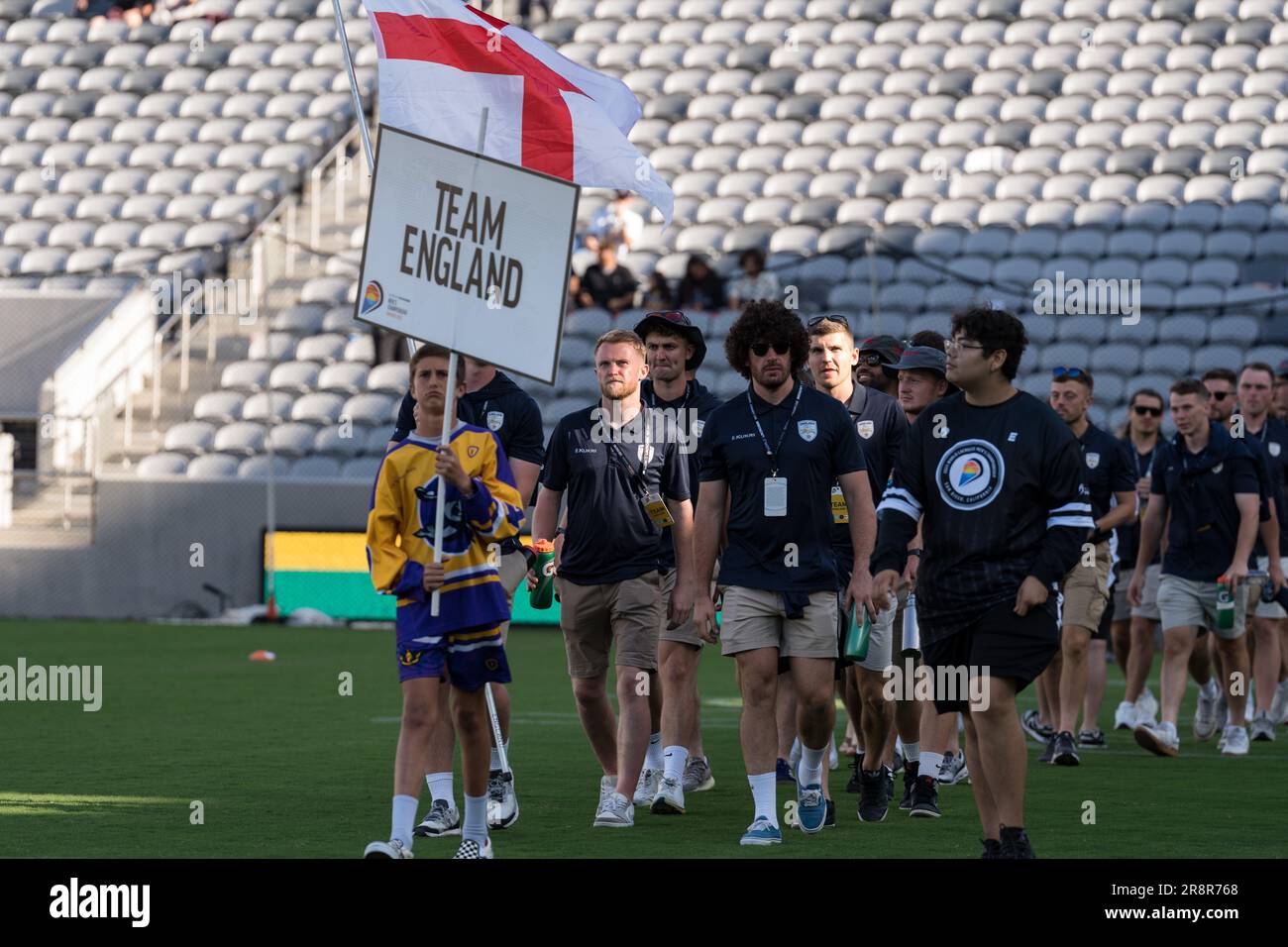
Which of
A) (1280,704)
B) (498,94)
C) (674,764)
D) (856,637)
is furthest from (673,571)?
(1280,704)

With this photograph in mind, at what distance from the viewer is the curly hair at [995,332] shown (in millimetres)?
7324

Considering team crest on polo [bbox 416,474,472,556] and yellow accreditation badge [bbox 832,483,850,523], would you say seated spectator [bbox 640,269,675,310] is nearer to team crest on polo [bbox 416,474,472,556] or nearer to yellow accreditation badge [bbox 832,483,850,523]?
yellow accreditation badge [bbox 832,483,850,523]

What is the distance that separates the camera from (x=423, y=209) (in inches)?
297

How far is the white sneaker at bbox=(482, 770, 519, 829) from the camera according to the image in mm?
8586

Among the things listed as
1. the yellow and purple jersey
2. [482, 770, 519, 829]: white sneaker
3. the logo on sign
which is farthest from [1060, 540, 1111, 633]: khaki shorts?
the logo on sign

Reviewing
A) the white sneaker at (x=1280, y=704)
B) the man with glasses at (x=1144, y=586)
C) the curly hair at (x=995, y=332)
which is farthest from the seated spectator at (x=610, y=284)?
the curly hair at (x=995, y=332)

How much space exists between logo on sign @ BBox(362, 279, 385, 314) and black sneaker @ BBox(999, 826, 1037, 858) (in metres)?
2.96

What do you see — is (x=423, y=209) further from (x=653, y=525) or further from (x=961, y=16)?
(x=961, y=16)

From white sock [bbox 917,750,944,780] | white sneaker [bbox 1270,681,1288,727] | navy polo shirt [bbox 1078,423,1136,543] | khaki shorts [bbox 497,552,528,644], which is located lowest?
white sock [bbox 917,750,944,780]

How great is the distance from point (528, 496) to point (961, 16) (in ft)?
69.4

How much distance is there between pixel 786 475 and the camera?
8.14m

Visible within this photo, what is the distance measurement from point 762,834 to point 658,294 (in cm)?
1535

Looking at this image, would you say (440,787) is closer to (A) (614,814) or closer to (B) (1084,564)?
(A) (614,814)
